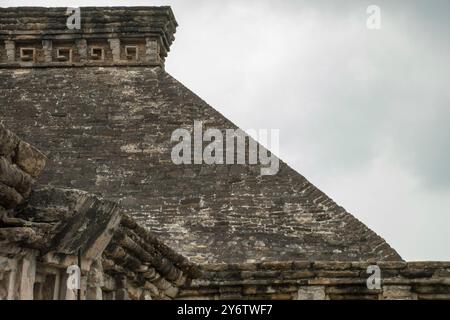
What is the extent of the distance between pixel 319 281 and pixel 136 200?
2761mm

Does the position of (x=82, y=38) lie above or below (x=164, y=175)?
above

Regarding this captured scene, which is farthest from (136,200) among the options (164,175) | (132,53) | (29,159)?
(29,159)

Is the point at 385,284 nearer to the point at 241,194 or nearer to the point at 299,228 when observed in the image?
the point at 299,228

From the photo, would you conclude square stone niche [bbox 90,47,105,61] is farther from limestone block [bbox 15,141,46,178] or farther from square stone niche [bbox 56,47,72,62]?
limestone block [bbox 15,141,46,178]

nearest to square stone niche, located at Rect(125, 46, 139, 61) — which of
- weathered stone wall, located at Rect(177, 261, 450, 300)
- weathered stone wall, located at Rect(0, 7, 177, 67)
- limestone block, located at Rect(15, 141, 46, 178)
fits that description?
weathered stone wall, located at Rect(0, 7, 177, 67)

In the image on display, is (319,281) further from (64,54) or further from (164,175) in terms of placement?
(64,54)

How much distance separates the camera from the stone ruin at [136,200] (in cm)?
620

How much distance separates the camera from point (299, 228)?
1234cm

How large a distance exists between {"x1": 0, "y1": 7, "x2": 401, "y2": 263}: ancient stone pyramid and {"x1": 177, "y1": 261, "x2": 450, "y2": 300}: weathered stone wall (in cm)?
49

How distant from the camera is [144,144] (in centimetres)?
1399

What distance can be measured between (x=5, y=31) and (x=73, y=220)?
35.0 feet

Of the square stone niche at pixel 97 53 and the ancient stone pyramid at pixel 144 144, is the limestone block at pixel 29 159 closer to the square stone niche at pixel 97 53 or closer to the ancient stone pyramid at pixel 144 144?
the ancient stone pyramid at pixel 144 144

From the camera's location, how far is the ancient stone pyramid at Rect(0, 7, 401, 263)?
12.2 metres
